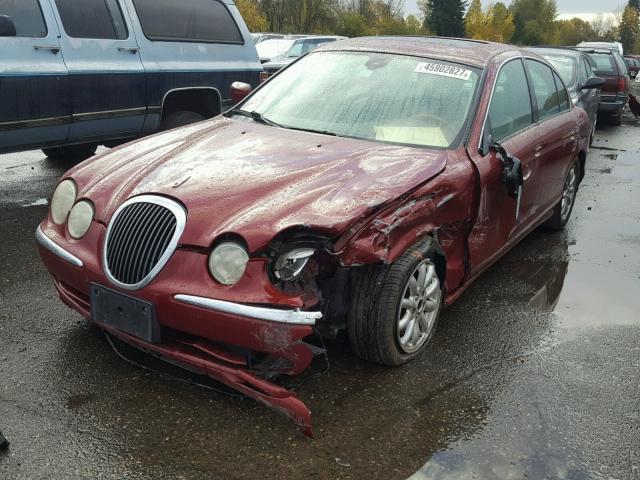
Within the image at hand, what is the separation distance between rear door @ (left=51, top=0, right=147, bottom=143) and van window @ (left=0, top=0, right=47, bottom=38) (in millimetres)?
171

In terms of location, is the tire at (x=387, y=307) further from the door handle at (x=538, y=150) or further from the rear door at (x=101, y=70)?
the rear door at (x=101, y=70)

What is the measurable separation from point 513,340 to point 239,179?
74.7 inches

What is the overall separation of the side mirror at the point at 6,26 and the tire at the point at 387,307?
13.1ft

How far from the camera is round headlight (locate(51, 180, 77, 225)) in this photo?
3.36 metres

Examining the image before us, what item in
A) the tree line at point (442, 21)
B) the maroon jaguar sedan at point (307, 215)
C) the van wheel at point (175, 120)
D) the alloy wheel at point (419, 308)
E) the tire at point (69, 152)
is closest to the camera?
the maroon jaguar sedan at point (307, 215)

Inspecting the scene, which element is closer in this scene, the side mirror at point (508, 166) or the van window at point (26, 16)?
the side mirror at point (508, 166)

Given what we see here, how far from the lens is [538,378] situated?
3.43 metres

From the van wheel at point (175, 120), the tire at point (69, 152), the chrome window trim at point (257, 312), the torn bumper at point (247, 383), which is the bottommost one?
the tire at point (69, 152)

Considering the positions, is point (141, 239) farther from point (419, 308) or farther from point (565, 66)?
point (565, 66)

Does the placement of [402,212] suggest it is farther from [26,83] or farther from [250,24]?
[250,24]

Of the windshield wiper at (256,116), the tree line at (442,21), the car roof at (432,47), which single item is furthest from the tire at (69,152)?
the tree line at (442,21)

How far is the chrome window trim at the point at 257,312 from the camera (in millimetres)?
2648

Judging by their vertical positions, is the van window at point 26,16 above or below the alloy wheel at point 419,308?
above

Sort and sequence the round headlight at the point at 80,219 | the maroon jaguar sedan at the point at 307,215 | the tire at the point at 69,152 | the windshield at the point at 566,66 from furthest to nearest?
1. the windshield at the point at 566,66
2. the tire at the point at 69,152
3. the round headlight at the point at 80,219
4. the maroon jaguar sedan at the point at 307,215
